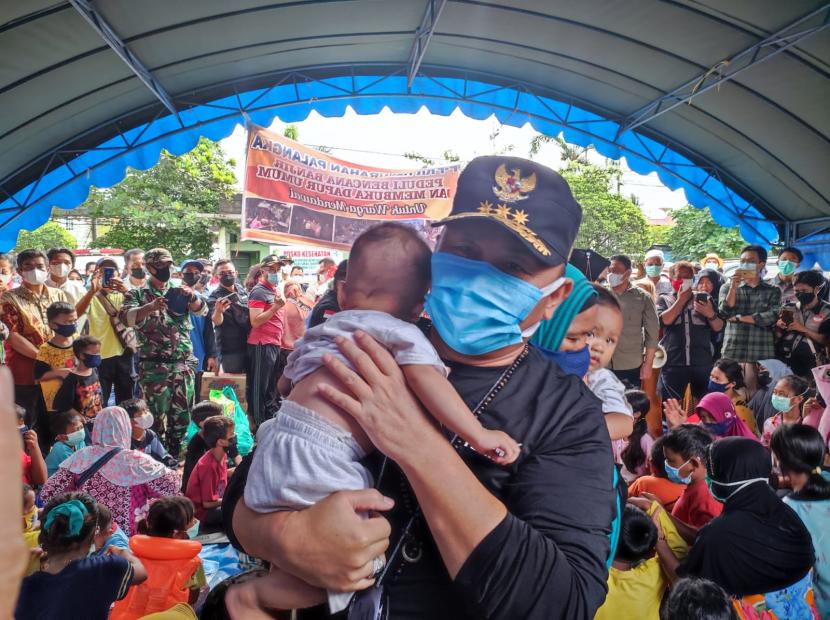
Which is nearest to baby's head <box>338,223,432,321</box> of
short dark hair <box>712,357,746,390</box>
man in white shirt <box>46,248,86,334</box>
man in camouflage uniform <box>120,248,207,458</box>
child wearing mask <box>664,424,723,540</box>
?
child wearing mask <box>664,424,723,540</box>

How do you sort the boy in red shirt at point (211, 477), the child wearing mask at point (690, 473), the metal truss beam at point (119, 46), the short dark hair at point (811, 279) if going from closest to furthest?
the child wearing mask at point (690, 473)
the boy in red shirt at point (211, 477)
the metal truss beam at point (119, 46)
the short dark hair at point (811, 279)

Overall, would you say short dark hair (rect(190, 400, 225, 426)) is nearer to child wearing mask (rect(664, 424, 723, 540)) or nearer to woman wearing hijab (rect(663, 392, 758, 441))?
child wearing mask (rect(664, 424, 723, 540))

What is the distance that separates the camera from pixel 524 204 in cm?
107

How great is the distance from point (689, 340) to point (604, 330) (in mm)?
4926

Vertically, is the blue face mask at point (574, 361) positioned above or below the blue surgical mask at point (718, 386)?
below

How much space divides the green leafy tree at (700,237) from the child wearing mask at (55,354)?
68.1 feet

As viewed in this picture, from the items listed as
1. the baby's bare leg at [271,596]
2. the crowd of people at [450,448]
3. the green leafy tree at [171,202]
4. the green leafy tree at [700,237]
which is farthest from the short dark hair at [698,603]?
the green leafy tree at [700,237]

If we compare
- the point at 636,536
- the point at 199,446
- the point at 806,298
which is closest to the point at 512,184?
the point at 636,536

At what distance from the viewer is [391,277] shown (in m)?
1.22

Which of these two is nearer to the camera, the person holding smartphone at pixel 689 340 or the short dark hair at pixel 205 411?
the short dark hair at pixel 205 411

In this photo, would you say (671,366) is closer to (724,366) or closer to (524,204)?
(724,366)

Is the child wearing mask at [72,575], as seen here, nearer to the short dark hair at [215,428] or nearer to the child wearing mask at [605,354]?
the short dark hair at [215,428]

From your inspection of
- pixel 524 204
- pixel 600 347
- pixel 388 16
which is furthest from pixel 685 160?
pixel 524 204

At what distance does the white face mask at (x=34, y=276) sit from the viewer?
5316 millimetres
